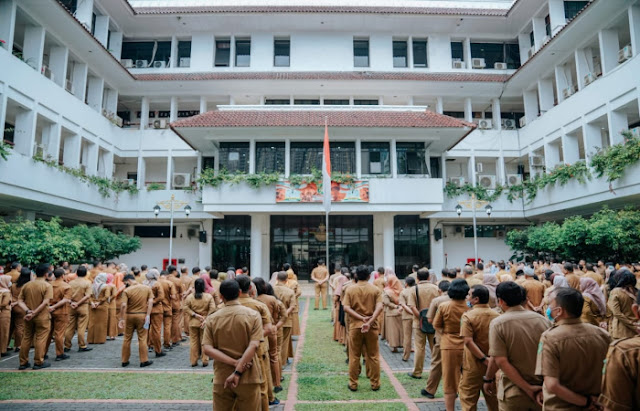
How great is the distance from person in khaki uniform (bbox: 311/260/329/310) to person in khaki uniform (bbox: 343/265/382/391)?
295 inches

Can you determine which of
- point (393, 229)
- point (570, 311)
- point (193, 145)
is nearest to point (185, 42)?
point (193, 145)

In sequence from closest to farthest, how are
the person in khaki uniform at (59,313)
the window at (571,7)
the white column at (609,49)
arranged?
the person in khaki uniform at (59,313) < the white column at (609,49) < the window at (571,7)

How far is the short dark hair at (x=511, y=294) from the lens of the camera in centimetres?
327

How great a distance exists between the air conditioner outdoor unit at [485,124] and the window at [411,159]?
5.93m

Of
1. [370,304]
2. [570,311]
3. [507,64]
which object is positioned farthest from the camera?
[507,64]

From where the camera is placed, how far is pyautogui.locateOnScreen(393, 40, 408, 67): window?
22.7 m

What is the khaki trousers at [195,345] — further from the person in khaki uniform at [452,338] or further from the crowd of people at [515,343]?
the person in khaki uniform at [452,338]

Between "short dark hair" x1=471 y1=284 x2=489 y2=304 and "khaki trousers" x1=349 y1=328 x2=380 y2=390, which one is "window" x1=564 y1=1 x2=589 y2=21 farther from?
"khaki trousers" x1=349 y1=328 x2=380 y2=390

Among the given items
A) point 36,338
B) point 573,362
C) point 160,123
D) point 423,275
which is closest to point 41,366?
point 36,338

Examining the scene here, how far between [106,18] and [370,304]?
2255cm

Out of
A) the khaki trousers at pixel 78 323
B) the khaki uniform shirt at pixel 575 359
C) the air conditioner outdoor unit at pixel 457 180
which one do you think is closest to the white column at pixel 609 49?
the air conditioner outdoor unit at pixel 457 180

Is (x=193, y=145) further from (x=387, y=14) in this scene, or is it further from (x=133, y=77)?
(x=387, y=14)

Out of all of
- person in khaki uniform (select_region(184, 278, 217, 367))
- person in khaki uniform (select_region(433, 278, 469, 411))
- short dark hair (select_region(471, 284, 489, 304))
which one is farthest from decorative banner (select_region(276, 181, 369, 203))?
short dark hair (select_region(471, 284, 489, 304))

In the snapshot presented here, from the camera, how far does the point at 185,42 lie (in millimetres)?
22734
